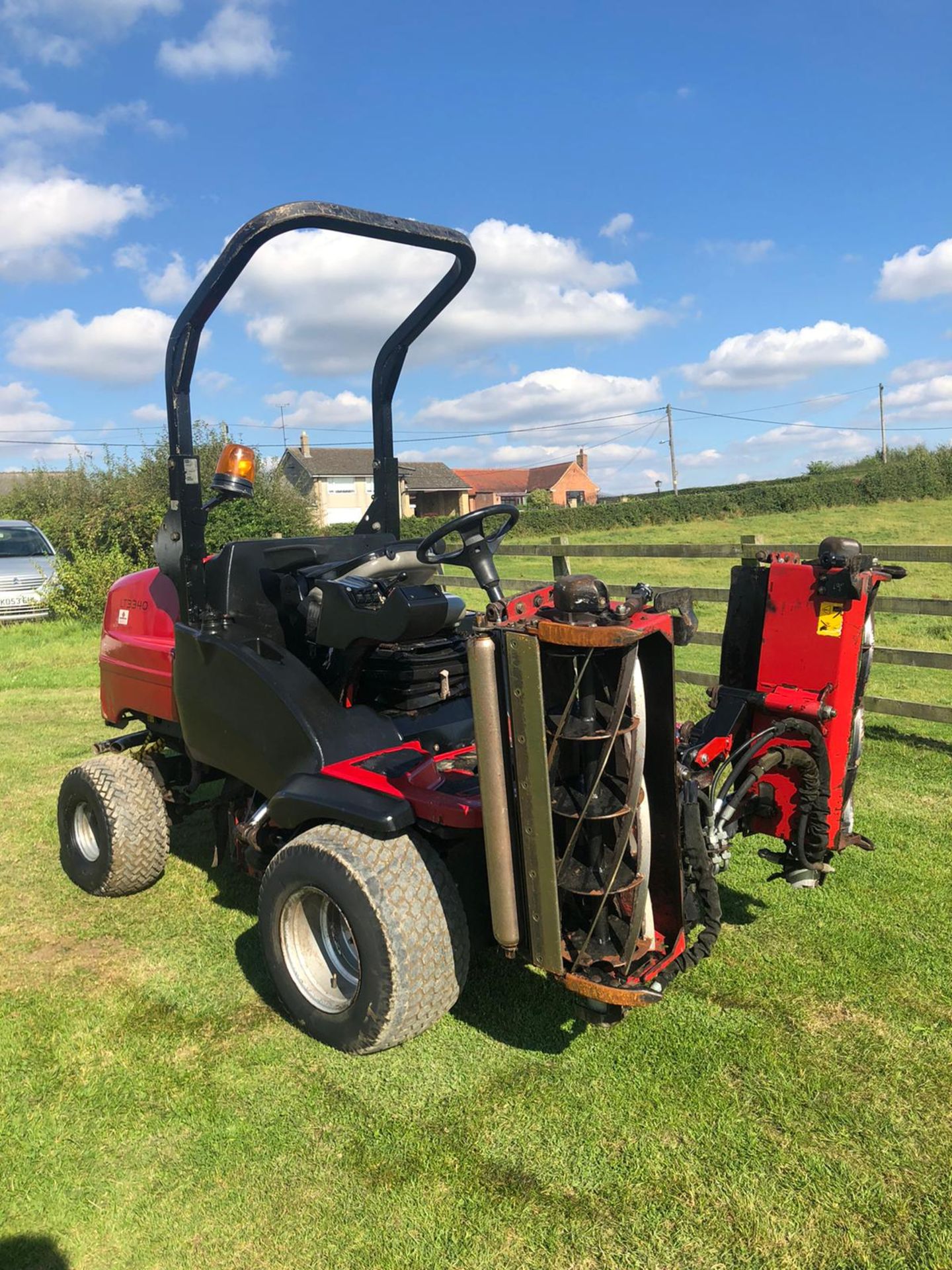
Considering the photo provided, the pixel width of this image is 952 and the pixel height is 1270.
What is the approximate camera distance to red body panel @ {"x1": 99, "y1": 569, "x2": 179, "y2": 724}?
424 centimetres

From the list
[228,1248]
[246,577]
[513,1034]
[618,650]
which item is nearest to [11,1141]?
[228,1248]

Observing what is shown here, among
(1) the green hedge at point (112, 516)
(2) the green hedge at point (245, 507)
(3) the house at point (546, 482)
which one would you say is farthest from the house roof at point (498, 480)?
(1) the green hedge at point (112, 516)

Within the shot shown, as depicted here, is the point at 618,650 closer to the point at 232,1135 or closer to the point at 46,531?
the point at 232,1135

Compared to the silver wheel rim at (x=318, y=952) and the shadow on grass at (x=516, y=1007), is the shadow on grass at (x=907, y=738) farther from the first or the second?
the silver wheel rim at (x=318, y=952)

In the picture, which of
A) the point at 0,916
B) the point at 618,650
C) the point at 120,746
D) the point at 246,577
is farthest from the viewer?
the point at 120,746

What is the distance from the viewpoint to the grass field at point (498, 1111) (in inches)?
90.3

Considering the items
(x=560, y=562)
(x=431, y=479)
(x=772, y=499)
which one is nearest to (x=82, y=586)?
(x=560, y=562)

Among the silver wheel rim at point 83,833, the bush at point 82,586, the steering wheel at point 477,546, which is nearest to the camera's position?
the steering wheel at point 477,546

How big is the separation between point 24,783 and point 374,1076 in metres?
4.40

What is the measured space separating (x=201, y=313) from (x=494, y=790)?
2.19 metres

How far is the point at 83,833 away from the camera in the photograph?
4.51m

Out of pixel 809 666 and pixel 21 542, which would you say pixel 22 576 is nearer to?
pixel 21 542

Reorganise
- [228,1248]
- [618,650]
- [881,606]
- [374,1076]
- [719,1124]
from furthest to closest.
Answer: [881,606]
[374,1076]
[719,1124]
[618,650]
[228,1248]

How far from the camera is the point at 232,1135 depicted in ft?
8.84
